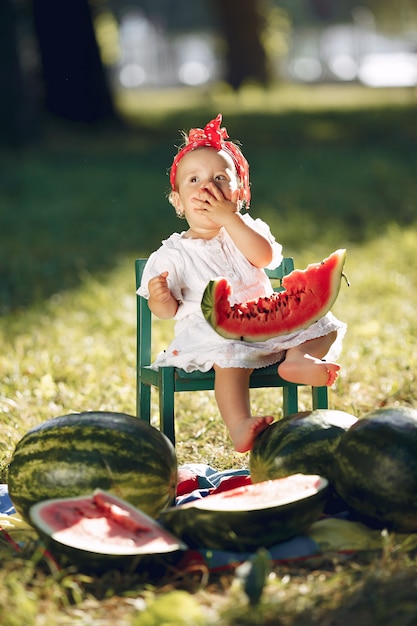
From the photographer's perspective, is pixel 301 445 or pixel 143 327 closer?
pixel 301 445

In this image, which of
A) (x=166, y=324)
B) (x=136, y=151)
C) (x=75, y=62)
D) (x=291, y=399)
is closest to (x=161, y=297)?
(x=291, y=399)

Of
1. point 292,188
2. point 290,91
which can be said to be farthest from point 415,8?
point 292,188

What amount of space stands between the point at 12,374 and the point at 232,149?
2255 millimetres

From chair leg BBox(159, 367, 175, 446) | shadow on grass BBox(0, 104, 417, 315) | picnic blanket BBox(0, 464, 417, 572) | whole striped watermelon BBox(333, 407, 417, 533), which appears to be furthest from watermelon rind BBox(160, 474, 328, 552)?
shadow on grass BBox(0, 104, 417, 315)

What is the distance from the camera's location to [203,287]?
4180 mm

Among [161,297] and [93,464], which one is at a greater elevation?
[161,297]

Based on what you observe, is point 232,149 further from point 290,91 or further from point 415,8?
point 415,8

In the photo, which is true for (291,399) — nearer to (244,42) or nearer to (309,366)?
(309,366)

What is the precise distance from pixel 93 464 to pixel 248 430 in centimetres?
63

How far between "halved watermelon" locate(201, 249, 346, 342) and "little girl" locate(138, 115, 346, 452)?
6cm

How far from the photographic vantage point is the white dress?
4020 millimetres

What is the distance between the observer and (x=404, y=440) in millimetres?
3334

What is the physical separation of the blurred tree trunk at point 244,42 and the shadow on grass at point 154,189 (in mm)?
9803

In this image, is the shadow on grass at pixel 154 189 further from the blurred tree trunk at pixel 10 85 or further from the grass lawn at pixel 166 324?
the blurred tree trunk at pixel 10 85
